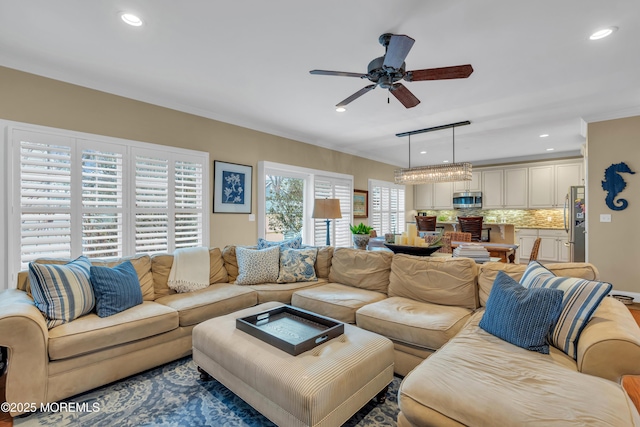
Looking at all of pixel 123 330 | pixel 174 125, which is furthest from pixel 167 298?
pixel 174 125

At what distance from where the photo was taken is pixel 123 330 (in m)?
2.11

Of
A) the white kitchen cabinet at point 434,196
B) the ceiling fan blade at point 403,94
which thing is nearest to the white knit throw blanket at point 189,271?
the ceiling fan blade at point 403,94

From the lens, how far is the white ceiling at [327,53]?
1.99 m

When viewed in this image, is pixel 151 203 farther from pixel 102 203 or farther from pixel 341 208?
pixel 341 208

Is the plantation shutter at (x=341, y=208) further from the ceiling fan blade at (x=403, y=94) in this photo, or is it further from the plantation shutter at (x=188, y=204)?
the ceiling fan blade at (x=403, y=94)

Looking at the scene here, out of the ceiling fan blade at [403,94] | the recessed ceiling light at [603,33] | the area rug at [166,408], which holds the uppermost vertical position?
the recessed ceiling light at [603,33]

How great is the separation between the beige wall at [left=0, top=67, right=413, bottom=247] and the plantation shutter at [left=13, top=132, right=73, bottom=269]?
214mm

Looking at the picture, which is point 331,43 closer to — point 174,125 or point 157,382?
point 174,125

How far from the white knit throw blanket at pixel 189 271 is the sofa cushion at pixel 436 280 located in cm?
192

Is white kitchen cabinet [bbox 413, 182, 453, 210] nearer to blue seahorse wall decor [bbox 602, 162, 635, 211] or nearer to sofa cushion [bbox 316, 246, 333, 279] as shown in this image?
blue seahorse wall decor [bbox 602, 162, 635, 211]

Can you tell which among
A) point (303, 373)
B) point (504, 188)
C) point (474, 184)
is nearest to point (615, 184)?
point (504, 188)

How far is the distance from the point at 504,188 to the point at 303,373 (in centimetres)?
761

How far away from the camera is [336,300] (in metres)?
2.70

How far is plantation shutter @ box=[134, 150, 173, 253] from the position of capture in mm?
3383
